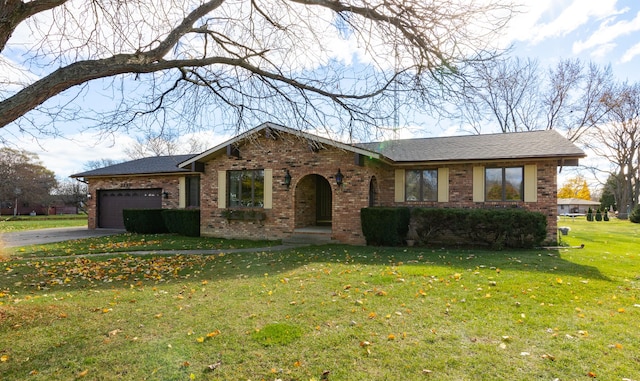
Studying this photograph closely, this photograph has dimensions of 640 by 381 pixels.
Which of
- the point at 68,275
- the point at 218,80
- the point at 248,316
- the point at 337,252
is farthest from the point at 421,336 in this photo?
the point at 68,275

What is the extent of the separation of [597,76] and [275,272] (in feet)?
95.3

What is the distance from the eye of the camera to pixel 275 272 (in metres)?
7.26

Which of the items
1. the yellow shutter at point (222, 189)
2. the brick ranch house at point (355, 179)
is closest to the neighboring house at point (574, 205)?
the brick ranch house at point (355, 179)

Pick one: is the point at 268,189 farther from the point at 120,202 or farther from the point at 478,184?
the point at 120,202

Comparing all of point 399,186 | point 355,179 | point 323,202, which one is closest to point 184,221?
point 323,202

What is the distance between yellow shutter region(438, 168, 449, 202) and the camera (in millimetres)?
12438

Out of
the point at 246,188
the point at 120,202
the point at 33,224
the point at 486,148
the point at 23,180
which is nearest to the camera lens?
the point at 486,148

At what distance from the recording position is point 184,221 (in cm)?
1477

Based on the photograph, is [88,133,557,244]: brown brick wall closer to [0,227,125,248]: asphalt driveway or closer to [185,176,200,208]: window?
[185,176,200,208]: window

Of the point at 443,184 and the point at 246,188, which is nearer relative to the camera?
the point at 443,184

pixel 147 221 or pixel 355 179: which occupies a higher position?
pixel 355 179

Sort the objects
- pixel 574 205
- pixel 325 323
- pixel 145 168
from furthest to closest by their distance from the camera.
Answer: pixel 574 205 < pixel 145 168 < pixel 325 323

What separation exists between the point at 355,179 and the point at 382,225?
5.98ft

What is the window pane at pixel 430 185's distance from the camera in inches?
501
